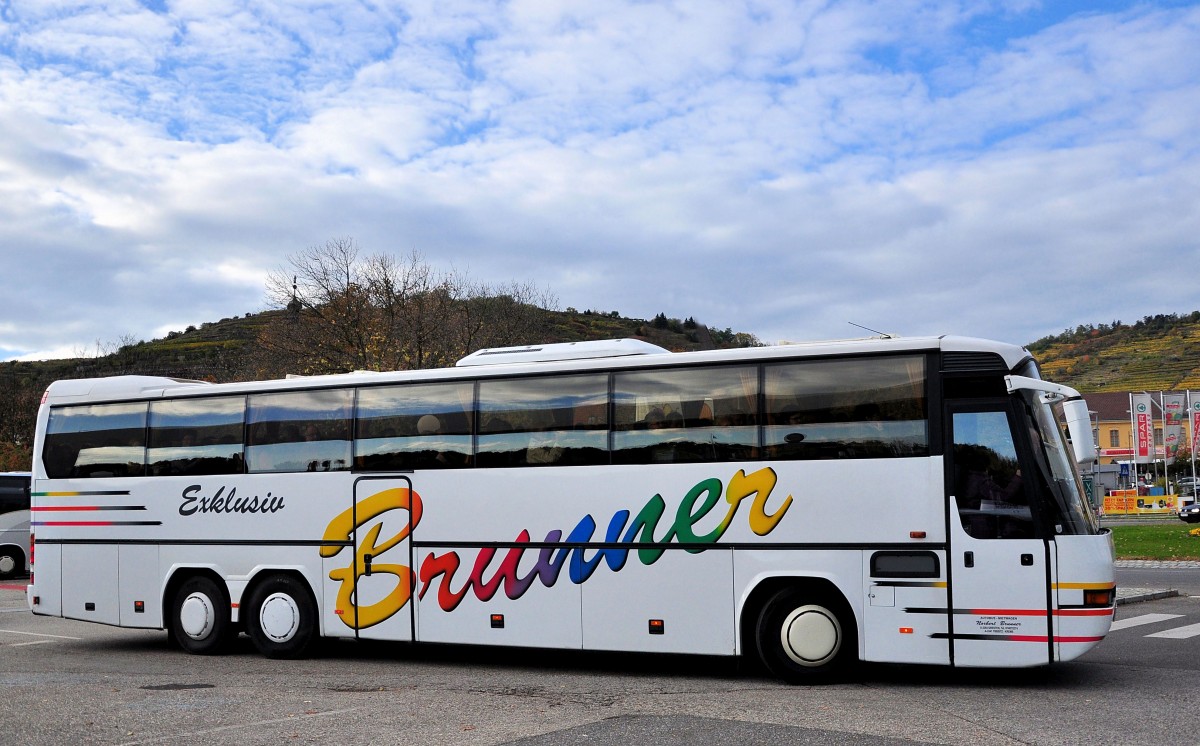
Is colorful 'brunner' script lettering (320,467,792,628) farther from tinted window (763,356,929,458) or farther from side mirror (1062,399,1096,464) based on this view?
side mirror (1062,399,1096,464)

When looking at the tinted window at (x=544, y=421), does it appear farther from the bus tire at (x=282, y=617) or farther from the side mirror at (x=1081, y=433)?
the side mirror at (x=1081, y=433)

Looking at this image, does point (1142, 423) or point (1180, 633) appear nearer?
point (1180, 633)

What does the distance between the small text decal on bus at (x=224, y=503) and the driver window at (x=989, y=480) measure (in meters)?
7.57

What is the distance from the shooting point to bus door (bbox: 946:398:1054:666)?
31.6 feet

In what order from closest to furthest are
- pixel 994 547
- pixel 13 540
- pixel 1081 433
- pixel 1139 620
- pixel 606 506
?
pixel 1081 433 < pixel 994 547 < pixel 606 506 < pixel 1139 620 < pixel 13 540

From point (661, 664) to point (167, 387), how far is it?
7.06 m

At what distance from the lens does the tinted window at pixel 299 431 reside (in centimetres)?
1278

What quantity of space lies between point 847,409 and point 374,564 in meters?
5.61

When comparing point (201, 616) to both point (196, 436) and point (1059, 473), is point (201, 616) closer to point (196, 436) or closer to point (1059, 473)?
point (196, 436)

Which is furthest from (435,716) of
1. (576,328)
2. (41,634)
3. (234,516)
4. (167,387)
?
(576,328)

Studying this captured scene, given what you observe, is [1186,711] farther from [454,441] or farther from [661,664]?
[454,441]

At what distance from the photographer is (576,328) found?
78.9m

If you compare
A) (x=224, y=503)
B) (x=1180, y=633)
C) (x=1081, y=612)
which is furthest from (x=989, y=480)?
(x=224, y=503)

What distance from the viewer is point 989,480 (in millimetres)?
9906
